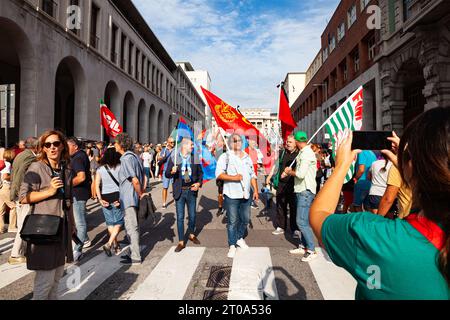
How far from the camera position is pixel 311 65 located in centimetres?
5184

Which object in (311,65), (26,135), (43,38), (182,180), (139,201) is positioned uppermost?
(311,65)

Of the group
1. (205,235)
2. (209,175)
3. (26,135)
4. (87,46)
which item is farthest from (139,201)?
(87,46)

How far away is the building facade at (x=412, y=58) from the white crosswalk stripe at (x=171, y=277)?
12467mm

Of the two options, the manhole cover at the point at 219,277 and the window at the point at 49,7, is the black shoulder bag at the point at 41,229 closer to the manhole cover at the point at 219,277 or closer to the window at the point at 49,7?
the manhole cover at the point at 219,277

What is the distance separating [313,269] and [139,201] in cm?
302

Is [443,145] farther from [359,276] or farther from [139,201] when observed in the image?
[139,201]

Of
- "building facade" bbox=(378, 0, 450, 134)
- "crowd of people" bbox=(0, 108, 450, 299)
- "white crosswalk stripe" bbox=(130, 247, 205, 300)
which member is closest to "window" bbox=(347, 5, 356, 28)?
"building facade" bbox=(378, 0, 450, 134)

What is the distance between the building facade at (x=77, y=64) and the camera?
48.3 feet

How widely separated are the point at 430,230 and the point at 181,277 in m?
3.61

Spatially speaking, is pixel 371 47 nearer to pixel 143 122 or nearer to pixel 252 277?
pixel 252 277

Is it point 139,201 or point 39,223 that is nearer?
point 39,223

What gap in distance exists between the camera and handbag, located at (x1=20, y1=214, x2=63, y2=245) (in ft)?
8.34

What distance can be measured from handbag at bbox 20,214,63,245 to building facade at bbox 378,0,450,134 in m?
13.7

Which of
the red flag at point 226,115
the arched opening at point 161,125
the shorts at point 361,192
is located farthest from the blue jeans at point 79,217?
the arched opening at point 161,125
